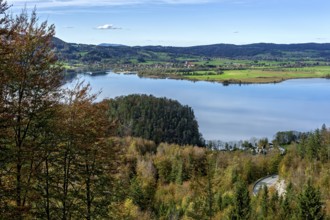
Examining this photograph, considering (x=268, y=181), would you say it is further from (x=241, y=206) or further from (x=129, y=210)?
(x=129, y=210)

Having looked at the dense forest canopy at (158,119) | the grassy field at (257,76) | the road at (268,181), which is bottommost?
the road at (268,181)

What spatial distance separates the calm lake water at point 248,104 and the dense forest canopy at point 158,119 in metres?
3.62

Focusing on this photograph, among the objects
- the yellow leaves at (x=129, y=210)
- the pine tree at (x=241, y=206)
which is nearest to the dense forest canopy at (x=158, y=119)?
the pine tree at (x=241, y=206)

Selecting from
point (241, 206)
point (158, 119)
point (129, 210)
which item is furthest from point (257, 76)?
point (129, 210)

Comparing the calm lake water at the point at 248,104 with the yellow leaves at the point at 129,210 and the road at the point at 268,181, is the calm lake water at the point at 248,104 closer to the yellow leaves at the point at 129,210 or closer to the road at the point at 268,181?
the road at the point at 268,181

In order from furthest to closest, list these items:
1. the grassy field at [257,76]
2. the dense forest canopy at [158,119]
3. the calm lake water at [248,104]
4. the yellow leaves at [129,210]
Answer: the grassy field at [257,76], the calm lake water at [248,104], the dense forest canopy at [158,119], the yellow leaves at [129,210]

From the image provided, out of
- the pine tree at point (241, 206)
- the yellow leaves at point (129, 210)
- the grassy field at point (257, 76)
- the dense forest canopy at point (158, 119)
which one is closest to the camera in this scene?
the yellow leaves at point (129, 210)

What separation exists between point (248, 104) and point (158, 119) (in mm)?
34823

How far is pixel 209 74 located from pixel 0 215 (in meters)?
163

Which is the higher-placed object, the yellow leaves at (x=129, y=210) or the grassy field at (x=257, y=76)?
the grassy field at (x=257, y=76)

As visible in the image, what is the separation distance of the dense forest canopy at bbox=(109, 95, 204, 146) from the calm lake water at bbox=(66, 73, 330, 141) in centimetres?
362

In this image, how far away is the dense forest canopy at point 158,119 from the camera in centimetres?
7756

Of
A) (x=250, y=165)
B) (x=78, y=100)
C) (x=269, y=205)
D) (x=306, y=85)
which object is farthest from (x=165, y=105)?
(x=306, y=85)

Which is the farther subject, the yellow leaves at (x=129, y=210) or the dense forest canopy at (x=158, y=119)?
the dense forest canopy at (x=158, y=119)
